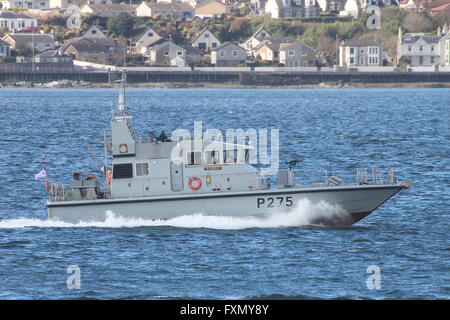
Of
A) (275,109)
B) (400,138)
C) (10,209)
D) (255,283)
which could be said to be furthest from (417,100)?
(255,283)

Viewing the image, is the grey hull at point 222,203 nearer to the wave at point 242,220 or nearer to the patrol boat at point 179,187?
the patrol boat at point 179,187

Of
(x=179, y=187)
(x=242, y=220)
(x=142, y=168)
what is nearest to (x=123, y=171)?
(x=142, y=168)

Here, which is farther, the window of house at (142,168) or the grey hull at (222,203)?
the window of house at (142,168)

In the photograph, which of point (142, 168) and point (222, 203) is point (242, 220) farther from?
point (142, 168)

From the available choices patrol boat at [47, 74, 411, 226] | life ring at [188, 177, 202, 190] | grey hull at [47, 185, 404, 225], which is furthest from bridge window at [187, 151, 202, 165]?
grey hull at [47, 185, 404, 225]

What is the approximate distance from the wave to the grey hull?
0.54 feet

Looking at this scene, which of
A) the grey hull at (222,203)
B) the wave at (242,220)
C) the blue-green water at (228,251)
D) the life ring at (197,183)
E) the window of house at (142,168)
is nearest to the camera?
the blue-green water at (228,251)

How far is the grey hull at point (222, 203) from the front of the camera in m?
34.1

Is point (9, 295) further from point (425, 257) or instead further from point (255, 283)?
point (425, 257)

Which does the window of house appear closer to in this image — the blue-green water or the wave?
the wave

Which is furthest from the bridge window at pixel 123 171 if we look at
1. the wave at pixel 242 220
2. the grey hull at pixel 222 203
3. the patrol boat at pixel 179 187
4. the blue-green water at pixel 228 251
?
the blue-green water at pixel 228 251

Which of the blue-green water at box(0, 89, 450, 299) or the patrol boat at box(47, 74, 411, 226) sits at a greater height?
the patrol boat at box(47, 74, 411, 226)

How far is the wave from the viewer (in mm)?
34500
